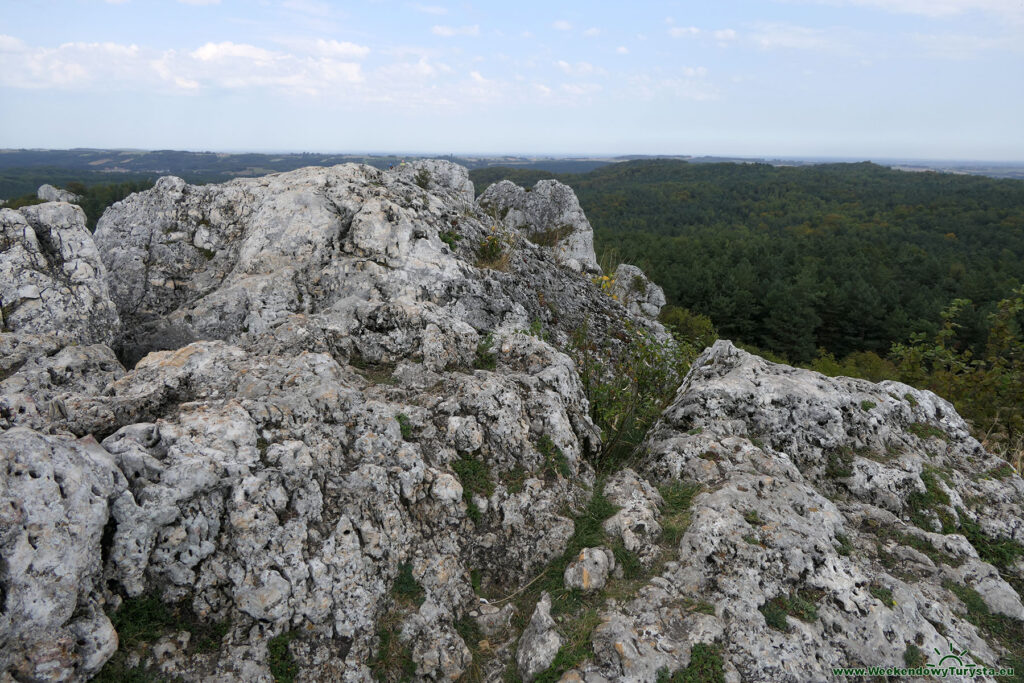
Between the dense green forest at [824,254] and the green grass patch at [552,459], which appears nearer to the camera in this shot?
the green grass patch at [552,459]

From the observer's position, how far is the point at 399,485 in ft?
Answer: 15.3

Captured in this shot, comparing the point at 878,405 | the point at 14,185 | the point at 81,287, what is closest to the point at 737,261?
the point at 878,405

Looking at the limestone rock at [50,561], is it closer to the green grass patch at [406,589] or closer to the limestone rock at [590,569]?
the green grass patch at [406,589]

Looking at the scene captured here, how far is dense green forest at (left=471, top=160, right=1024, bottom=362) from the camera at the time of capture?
140 ft

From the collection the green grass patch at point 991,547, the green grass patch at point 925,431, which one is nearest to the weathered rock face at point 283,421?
the green grass patch at point 991,547

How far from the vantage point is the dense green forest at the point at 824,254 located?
42.8 m

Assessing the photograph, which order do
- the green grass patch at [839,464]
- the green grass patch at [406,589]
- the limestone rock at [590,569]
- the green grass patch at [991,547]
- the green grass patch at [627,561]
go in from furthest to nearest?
the green grass patch at [839,464]
the green grass patch at [991,547]
the green grass patch at [627,561]
the limestone rock at [590,569]
the green grass patch at [406,589]

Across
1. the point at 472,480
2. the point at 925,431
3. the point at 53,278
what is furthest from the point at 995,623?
the point at 53,278

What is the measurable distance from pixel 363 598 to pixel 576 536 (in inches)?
81.4

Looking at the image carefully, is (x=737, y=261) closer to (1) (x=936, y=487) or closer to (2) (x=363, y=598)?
(1) (x=936, y=487)

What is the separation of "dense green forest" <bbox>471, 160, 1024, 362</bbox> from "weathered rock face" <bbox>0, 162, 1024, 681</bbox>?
32.0 feet

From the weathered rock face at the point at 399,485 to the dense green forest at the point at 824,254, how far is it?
32.0ft

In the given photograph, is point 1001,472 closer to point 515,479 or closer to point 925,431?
point 925,431

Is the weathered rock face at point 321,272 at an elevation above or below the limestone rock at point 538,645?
above
